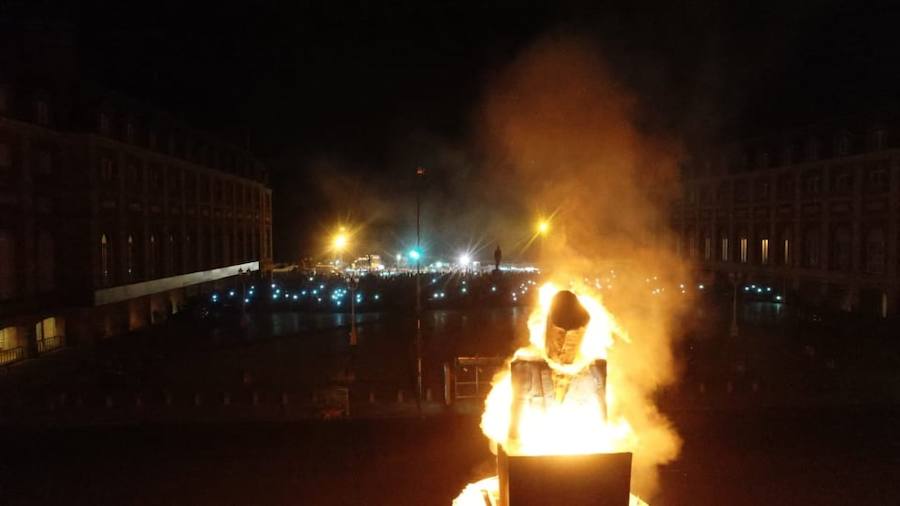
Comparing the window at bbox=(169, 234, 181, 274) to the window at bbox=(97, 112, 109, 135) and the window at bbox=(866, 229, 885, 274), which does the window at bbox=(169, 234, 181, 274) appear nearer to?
the window at bbox=(97, 112, 109, 135)

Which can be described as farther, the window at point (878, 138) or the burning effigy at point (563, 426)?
the window at point (878, 138)

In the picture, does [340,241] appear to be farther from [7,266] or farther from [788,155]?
[7,266]

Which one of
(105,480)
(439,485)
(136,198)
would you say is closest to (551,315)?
(439,485)

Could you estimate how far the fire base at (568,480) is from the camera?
22.8 feet

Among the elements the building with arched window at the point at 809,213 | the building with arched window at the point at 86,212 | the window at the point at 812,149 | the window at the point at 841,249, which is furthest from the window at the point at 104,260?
the window at the point at 812,149

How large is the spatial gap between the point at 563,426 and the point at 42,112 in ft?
89.4

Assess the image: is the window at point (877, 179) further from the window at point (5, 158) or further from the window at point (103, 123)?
the window at point (5, 158)

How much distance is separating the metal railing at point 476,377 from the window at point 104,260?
60.0 ft

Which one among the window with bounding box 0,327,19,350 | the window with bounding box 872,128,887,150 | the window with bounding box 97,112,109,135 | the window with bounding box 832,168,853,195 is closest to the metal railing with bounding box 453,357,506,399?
the window with bounding box 0,327,19,350

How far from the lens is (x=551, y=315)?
23.9 ft

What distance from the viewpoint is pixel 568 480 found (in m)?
6.95

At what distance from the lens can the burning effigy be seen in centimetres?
695

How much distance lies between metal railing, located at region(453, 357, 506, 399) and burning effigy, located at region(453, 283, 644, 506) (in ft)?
37.5

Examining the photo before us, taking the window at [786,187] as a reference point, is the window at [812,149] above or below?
above
